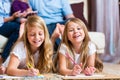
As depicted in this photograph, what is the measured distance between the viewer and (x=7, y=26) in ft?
7.94

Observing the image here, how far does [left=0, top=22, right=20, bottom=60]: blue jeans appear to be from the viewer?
226 cm

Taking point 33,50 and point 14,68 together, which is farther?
point 33,50

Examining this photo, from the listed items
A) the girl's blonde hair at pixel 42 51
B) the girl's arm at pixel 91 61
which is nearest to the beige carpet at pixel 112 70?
the girl's arm at pixel 91 61

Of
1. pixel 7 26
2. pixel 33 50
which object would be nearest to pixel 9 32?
pixel 7 26

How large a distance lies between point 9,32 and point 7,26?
57mm

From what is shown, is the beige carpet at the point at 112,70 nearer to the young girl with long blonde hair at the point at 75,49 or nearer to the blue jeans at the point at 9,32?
the young girl with long blonde hair at the point at 75,49

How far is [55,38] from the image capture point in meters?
2.31

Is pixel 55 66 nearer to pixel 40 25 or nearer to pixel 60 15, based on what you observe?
pixel 40 25

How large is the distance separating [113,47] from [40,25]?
5.93ft

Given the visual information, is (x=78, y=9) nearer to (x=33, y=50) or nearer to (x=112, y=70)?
(x=112, y=70)

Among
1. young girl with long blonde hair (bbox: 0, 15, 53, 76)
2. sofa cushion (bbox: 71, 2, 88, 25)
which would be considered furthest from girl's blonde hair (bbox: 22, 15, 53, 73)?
sofa cushion (bbox: 71, 2, 88, 25)

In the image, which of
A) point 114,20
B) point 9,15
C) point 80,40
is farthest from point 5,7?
point 114,20

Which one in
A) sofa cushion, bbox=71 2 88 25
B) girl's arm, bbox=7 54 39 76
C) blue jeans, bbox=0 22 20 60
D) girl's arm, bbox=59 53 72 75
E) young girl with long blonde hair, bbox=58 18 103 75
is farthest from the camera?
sofa cushion, bbox=71 2 88 25

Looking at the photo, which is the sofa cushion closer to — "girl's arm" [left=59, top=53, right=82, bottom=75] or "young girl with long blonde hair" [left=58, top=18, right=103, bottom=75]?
"young girl with long blonde hair" [left=58, top=18, right=103, bottom=75]
